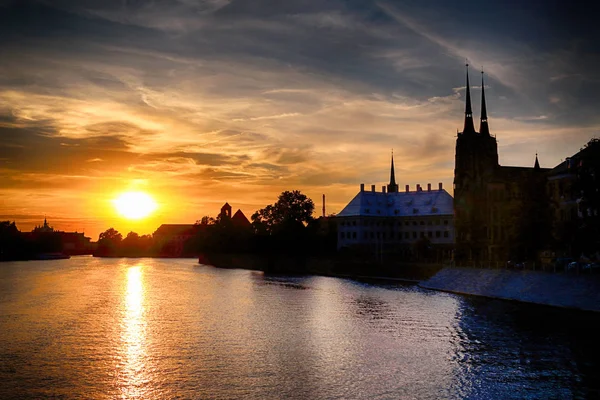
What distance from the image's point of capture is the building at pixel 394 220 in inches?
6320

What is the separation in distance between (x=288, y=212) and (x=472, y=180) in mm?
43765

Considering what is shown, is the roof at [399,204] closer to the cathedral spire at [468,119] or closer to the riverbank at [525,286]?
the cathedral spire at [468,119]

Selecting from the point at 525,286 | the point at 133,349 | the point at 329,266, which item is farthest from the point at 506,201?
the point at 133,349

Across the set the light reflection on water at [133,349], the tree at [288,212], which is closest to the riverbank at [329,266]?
the tree at [288,212]

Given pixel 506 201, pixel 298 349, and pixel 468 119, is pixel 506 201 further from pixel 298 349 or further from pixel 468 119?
pixel 298 349

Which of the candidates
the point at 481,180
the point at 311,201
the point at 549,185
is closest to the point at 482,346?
the point at 549,185

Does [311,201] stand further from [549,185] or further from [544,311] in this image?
[544,311]

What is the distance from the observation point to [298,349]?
4212 cm

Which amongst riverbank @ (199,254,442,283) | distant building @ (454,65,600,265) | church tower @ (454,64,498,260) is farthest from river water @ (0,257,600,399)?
church tower @ (454,64,498,260)

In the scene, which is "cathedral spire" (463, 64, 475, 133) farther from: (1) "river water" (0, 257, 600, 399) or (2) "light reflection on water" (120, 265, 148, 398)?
(2) "light reflection on water" (120, 265, 148, 398)

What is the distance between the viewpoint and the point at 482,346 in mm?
42562

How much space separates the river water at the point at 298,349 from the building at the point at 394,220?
89.1 m

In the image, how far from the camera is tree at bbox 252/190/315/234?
153 metres

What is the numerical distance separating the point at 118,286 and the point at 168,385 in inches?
2664
